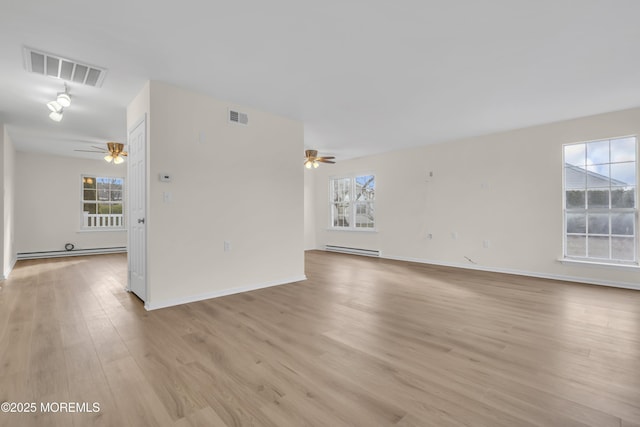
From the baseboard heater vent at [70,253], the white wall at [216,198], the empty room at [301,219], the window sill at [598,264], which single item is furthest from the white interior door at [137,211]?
the window sill at [598,264]

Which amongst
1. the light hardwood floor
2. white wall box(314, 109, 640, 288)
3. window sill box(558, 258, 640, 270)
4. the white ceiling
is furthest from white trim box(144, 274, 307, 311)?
window sill box(558, 258, 640, 270)

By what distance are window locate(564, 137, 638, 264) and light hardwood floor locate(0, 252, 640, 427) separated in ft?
2.89

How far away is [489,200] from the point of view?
5527 mm

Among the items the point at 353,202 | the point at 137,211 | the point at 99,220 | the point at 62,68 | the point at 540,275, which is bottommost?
the point at 540,275

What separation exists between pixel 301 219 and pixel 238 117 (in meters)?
1.76

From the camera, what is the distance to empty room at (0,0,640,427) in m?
1.80

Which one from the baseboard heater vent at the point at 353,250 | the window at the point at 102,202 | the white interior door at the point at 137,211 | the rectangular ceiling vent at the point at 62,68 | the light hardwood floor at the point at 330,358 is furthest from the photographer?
the window at the point at 102,202

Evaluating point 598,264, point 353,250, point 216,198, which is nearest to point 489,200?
point 598,264

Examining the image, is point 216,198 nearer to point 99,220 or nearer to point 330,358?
point 330,358

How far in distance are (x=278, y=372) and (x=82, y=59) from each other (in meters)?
3.34

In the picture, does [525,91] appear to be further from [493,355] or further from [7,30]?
[7,30]

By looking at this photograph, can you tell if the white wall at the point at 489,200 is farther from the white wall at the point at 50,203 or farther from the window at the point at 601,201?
the white wall at the point at 50,203

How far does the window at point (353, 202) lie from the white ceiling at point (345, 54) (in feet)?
10.7

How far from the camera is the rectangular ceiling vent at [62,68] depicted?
2750 mm
